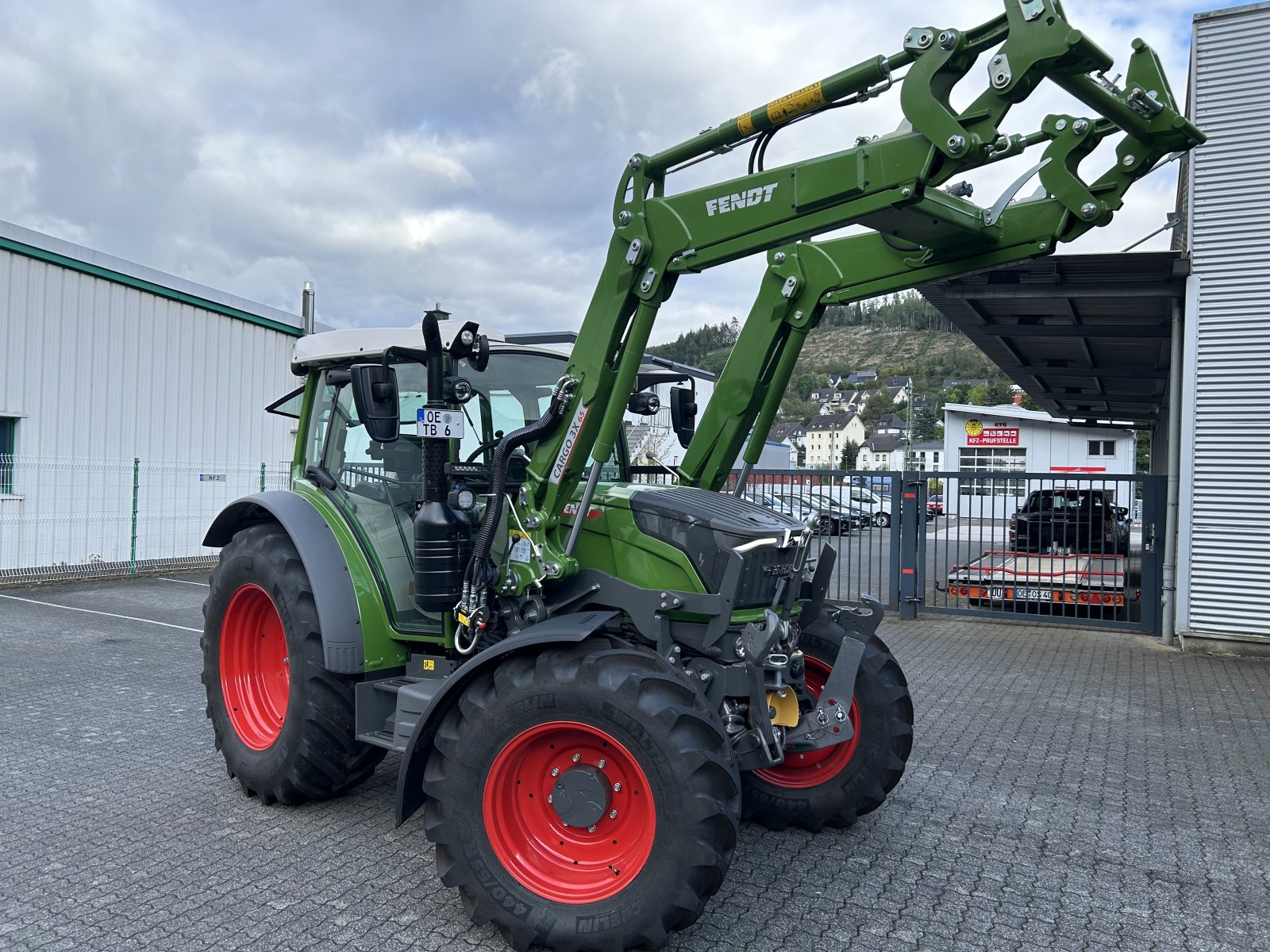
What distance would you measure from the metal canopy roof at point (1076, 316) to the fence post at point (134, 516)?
1196cm

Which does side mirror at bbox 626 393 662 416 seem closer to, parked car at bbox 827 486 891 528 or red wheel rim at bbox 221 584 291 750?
red wheel rim at bbox 221 584 291 750

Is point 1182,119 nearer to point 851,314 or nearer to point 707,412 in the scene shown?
point 707,412

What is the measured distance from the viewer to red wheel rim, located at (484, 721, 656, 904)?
329 centimetres

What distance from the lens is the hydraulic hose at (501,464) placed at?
3980 mm

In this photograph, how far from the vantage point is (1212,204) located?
32.6 feet

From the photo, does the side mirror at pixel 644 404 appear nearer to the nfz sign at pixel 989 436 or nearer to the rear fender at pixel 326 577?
the rear fender at pixel 326 577

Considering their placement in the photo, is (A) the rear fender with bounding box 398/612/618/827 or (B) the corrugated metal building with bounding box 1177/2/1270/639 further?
(B) the corrugated metal building with bounding box 1177/2/1270/639

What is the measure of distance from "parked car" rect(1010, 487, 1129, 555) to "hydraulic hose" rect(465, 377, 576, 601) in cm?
966

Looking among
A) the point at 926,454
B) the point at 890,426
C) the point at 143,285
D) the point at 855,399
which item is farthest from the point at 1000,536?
the point at 855,399

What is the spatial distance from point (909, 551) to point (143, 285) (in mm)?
12432

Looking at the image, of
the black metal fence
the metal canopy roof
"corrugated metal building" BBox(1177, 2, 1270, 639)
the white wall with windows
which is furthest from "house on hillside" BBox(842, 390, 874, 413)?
"corrugated metal building" BBox(1177, 2, 1270, 639)

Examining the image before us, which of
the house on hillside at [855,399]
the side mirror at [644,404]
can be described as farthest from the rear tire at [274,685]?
the house on hillside at [855,399]

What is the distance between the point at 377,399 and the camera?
378cm

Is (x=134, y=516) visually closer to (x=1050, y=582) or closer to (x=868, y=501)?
(x=868, y=501)
